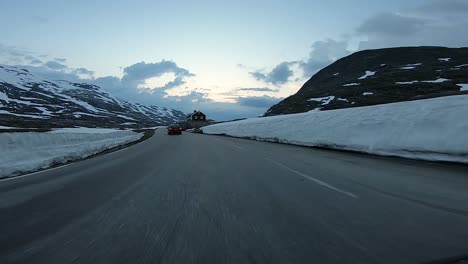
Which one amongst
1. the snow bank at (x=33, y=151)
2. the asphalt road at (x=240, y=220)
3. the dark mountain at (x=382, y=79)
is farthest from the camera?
the dark mountain at (x=382, y=79)

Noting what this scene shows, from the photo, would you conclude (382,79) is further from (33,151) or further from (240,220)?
(240,220)

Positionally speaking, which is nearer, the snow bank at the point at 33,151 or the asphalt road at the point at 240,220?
the asphalt road at the point at 240,220

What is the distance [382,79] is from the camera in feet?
277

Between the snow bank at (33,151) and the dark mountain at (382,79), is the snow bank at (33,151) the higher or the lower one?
the lower one

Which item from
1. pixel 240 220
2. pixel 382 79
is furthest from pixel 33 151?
pixel 382 79

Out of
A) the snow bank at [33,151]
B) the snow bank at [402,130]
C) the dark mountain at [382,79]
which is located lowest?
the snow bank at [33,151]

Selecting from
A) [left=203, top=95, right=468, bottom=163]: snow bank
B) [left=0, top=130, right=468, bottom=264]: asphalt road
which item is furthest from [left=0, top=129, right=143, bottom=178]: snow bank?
[left=203, top=95, right=468, bottom=163]: snow bank

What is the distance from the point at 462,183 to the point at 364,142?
24.3ft

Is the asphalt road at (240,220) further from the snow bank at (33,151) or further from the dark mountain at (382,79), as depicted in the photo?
the dark mountain at (382,79)

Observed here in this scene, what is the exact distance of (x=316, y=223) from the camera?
13.2ft

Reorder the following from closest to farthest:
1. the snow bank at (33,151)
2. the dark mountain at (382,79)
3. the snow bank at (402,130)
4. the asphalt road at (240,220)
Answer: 1. the asphalt road at (240,220)
2. the snow bank at (402,130)
3. the snow bank at (33,151)
4. the dark mountain at (382,79)

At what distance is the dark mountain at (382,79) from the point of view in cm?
6225

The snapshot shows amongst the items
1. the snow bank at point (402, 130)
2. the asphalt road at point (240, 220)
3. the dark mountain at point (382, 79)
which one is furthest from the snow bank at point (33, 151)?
the dark mountain at point (382, 79)

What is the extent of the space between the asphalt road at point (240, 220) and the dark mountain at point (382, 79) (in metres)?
33.6
